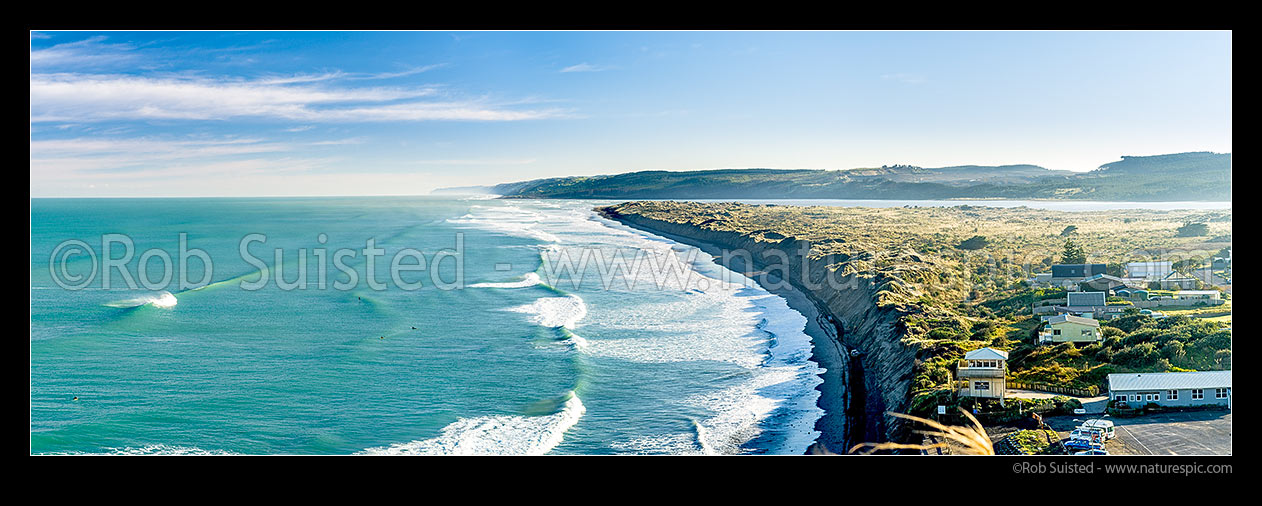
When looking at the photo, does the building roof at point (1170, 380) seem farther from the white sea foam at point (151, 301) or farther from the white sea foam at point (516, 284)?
the white sea foam at point (151, 301)

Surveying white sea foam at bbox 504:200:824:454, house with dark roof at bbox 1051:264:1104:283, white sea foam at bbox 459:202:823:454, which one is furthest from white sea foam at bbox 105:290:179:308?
house with dark roof at bbox 1051:264:1104:283

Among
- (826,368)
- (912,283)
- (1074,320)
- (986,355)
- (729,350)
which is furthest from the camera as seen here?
(912,283)

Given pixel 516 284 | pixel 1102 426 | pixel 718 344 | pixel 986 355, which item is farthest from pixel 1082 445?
pixel 516 284

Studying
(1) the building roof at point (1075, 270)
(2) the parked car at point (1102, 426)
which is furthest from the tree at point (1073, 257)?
(2) the parked car at point (1102, 426)

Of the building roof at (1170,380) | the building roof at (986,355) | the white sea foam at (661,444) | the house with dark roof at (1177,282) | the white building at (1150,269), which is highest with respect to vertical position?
the white building at (1150,269)

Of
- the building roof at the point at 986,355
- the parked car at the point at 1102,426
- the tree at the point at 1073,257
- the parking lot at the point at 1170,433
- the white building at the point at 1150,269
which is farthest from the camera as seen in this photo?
the tree at the point at 1073,257

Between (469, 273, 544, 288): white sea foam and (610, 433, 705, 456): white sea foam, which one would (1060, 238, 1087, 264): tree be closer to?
(610, 433, 705, 456): white sea foam

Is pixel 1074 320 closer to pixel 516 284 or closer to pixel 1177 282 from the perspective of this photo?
pixel 1177 282
